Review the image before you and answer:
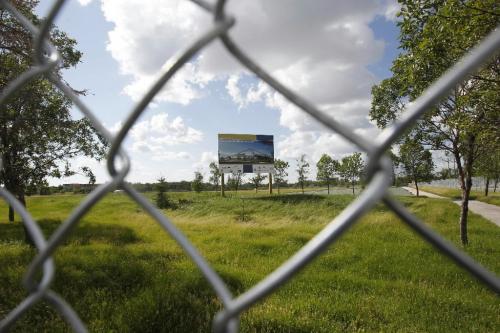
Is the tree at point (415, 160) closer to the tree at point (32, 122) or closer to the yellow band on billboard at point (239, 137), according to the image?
the tree at point (32, 122)

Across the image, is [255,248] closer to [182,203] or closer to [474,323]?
[474,323]

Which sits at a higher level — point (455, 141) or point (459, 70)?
point (455, 141)

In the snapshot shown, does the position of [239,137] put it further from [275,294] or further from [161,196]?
[275,294]

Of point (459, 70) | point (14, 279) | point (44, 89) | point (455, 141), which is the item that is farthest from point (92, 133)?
point (459, 70)

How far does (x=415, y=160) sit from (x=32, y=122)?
33830mm

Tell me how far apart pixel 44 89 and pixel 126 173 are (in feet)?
28.8

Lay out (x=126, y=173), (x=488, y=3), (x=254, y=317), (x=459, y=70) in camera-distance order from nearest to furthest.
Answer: (x=459, y=70) < (x=126, y=173) < (x=254, y=317) < (x=488, y=3)

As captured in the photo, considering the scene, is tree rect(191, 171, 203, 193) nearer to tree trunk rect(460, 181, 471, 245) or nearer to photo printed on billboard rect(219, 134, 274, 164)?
photo printed on billboard rect(219, 134, 274, 164)

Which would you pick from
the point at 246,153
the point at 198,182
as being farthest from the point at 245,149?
the point at 198,182

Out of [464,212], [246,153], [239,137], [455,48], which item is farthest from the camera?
[239,137]

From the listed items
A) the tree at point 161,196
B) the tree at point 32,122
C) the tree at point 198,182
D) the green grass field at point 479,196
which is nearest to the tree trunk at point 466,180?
the tree at point 32,122

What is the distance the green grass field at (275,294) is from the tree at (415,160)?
9.49 ft

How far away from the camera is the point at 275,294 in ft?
20.4

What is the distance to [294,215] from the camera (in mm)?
22750
